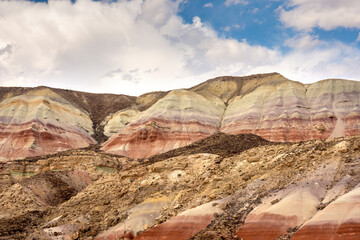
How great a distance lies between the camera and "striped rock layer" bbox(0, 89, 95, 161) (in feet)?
175

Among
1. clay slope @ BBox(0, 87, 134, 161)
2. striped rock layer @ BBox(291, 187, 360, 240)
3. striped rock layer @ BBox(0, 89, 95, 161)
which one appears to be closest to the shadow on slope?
striped rock layer @ BBox(291, 187, 360, 240)

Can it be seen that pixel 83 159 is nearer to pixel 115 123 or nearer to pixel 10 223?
pixel 10 223

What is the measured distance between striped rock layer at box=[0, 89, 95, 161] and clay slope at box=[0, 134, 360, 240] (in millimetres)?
31214

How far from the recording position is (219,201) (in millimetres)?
15688

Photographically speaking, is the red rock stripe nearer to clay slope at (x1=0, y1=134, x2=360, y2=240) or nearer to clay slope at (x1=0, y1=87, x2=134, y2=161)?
clay slope at (x1=0, y1=134, x2=360, y2=240)

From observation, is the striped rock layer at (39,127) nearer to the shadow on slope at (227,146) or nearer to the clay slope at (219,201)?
the shadow on slope at (227,146)

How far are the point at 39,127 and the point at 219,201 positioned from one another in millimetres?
47881

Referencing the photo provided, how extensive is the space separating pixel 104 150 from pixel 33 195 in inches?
1093

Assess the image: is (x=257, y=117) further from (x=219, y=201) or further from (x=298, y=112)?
(x=219, y=201)

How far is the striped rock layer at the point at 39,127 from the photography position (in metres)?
53.4

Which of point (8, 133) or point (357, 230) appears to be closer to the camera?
point (357, 230)

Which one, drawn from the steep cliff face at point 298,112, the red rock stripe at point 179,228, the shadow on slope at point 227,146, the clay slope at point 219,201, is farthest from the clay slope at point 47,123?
the red rock stripe at point 179,228

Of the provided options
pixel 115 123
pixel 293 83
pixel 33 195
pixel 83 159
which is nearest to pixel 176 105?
pixel 115 123

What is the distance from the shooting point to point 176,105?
200ft
